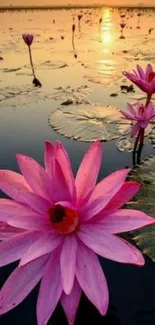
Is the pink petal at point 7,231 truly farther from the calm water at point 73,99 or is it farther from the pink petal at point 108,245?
the calm water at point 73,99

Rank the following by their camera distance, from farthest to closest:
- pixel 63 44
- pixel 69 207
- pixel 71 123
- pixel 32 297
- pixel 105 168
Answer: pixel 63 44 → pixel 71 123 → pixel 105 168 → pixel 32 297 → pixel 69 207

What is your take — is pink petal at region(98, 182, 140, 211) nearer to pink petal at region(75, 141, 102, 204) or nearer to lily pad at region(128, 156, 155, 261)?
pink petal at region(75, 141, 102, 204)

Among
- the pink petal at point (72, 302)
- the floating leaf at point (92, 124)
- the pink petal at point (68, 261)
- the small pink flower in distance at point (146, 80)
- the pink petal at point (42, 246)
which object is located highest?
the small pink flower in distance at point (146, 80)

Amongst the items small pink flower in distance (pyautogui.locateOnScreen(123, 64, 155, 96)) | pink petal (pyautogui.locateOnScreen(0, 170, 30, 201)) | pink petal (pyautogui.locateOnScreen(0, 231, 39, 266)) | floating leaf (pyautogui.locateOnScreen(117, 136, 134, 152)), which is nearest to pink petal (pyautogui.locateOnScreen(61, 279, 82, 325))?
pink petal (pyautogui.locateOnScreen(0, 231, 39, 266))

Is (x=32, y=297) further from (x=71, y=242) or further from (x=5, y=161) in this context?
(x=5, y=161)

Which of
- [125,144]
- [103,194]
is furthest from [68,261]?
[125,144]

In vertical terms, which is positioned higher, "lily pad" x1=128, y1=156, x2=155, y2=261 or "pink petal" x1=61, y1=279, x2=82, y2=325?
"pink petal" x1=61, y1=279, x2=82, y2=325

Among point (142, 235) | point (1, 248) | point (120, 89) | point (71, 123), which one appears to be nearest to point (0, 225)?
point (1, 248)

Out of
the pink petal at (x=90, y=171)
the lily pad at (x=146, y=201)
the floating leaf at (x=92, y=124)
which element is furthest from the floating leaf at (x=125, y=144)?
the pink petal at (x=90, y=171)
